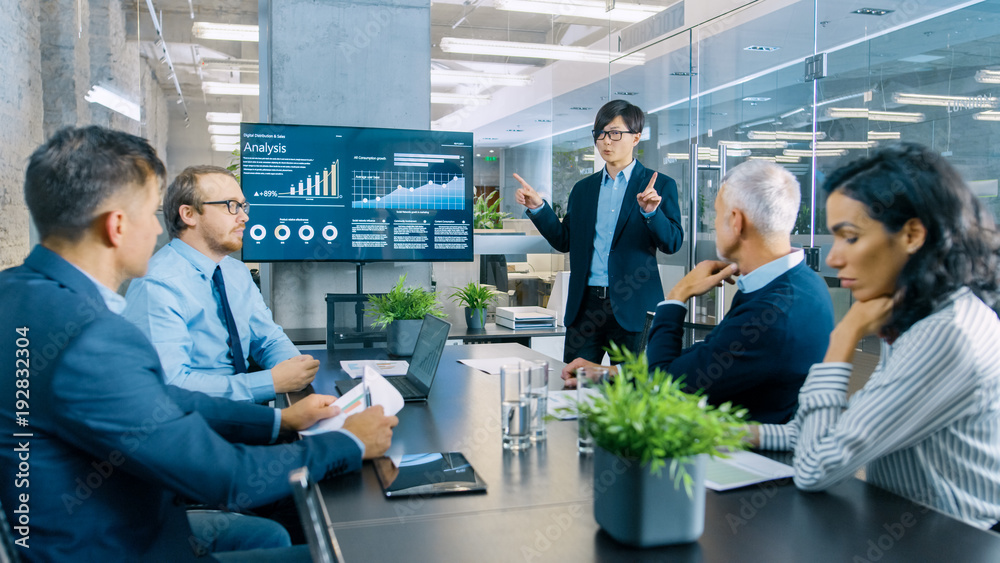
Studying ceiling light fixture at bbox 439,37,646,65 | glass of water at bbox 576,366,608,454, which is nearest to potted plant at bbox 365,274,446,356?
glass of water at bbox 576,366,608,454

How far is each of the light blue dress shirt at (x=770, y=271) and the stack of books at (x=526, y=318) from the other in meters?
2.19

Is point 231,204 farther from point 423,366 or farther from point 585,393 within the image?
point 585,393

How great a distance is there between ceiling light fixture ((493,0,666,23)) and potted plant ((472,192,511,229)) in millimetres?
1900

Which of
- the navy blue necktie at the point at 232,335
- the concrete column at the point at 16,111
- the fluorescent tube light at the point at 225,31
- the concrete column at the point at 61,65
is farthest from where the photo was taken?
the fluorescent tube light at the point at 225,31

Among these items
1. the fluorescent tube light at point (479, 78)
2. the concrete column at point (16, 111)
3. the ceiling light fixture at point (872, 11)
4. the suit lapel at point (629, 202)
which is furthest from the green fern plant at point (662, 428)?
the fluorescent tube light at point (479, 78)

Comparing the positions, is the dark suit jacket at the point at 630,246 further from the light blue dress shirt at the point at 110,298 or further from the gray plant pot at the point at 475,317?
the light blue dress shirt at the point at 110,298

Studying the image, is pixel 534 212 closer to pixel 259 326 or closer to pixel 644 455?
pixel 259 326

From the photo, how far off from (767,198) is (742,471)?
0.73 m

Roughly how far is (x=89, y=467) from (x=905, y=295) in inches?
55.2

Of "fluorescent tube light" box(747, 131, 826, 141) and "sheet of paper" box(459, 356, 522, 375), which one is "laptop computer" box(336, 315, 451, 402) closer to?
"sheet of paper" box(459, 356, 522, 375)

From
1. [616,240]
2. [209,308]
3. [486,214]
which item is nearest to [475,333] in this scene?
[616,240]

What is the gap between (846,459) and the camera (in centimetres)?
119

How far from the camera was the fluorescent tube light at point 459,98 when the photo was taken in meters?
10.7

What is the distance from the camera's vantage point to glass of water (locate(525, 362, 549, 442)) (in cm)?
151
